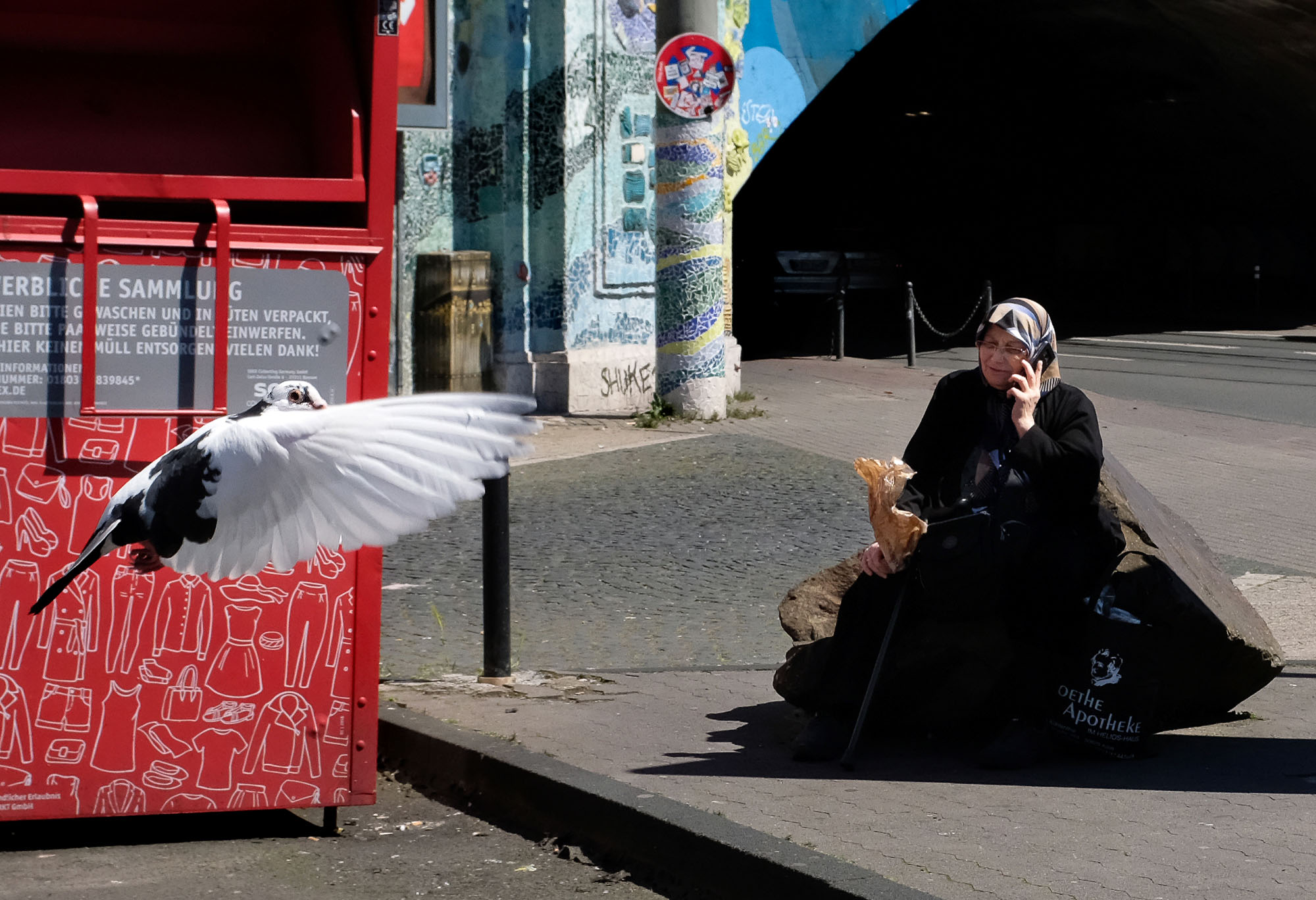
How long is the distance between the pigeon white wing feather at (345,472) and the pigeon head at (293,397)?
0.12 m

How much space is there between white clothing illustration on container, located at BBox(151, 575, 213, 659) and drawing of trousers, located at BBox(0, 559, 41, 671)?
33 cm

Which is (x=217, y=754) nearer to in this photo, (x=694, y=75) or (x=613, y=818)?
(x=613, y=818)

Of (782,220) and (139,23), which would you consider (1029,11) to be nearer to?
(782,220)

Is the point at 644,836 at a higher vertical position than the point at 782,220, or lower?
lower

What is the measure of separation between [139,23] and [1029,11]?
20.9m

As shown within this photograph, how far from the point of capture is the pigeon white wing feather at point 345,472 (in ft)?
10.7

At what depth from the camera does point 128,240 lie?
4.35 m

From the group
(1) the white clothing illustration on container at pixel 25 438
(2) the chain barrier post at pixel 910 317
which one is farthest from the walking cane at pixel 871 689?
(2) the chain barrier post at pixel 910 317

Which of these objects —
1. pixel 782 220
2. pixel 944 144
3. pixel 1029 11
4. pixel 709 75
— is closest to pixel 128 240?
pixel 709 75

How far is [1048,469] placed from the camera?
15.9 ft

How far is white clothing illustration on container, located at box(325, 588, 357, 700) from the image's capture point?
459 centimetres

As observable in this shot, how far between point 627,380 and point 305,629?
1027 centimetres

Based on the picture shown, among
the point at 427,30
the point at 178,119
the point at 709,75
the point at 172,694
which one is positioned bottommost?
the point at 172,694

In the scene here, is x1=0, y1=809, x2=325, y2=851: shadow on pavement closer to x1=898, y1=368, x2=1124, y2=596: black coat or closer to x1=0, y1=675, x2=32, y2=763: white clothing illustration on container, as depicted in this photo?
x1=0, y1=675, x2=32, y2=763: white clothing illustration on container
